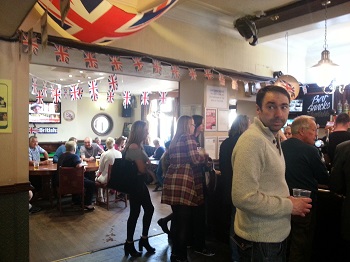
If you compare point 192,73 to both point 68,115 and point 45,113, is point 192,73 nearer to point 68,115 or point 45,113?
point 45,113

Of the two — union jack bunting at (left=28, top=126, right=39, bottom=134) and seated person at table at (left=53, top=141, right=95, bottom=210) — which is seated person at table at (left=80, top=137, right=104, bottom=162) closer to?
seated person at table at (left=53, top=141, right=95, bottom=210)

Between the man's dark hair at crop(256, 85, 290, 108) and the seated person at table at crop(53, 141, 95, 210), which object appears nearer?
the man's dark hair at crop(256, 85, 290, 108)

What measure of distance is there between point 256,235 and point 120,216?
159 inches

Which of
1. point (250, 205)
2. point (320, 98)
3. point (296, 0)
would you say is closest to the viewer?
point (250, 205)

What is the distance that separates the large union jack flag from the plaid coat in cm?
135

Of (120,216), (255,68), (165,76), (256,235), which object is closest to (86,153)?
(120,216)

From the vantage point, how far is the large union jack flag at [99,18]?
1.78 metres

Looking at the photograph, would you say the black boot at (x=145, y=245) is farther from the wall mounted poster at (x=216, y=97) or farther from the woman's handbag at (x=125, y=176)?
the wall mounted poster at (x=216, y=97)

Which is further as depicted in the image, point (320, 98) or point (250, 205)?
point (320, 98)

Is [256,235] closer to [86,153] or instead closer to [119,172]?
[119,172]

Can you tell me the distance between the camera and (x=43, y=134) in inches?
427

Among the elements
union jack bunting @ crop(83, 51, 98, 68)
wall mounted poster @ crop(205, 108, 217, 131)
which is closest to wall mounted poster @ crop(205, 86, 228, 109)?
wall mounted poster @ crop(205, 108, 217, 131)

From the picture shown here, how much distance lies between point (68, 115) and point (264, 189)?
430 inches

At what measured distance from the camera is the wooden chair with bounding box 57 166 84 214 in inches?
202
